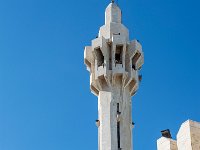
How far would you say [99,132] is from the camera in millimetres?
30281

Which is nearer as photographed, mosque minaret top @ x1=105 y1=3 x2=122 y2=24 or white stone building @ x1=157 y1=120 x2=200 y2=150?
white stone building @ x1=157 y1=120 x2=200 y2=150

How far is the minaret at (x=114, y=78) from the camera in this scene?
29703mm

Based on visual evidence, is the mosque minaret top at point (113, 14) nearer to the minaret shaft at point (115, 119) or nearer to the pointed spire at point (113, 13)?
the pointed spire at point (113, 13)

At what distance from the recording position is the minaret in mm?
29703

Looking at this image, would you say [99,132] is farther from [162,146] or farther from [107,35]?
[162,146]

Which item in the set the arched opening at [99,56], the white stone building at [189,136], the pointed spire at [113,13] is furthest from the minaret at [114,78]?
the white stone building at [189,136]

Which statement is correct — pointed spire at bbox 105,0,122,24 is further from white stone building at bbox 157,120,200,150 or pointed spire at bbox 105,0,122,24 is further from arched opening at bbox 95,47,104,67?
white stone building at bbox 157,120,200,150

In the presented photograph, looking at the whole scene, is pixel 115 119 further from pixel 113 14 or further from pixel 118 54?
pixel 113 14

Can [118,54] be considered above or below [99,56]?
above

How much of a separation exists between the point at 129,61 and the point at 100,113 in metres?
3.87

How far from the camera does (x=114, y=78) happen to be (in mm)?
31391

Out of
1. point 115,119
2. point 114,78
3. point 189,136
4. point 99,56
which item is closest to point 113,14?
point 99,56

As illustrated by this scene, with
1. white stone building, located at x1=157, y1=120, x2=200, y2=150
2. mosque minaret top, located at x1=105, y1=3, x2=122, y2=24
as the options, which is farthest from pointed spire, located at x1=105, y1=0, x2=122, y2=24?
white stone building, located at x1=157, y1=120, x2=200, y2=150

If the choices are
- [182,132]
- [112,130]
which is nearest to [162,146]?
[182,132]
